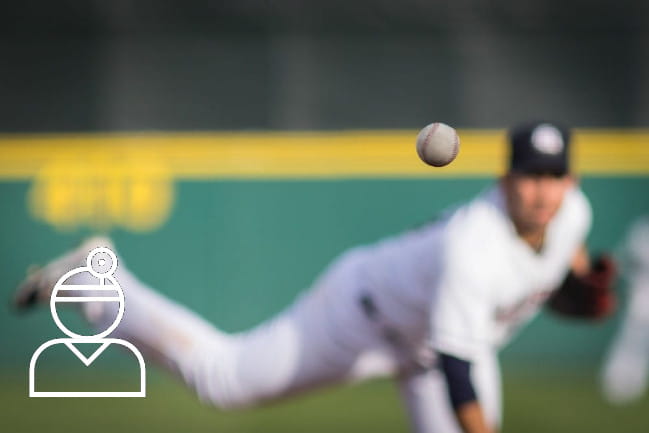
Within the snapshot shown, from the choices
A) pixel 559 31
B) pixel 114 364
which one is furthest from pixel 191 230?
pixel 559 31

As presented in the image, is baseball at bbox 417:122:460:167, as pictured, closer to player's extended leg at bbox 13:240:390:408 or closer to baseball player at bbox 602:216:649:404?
player's extended leg at bbox 13:240:390:408

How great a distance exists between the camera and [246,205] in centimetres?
598

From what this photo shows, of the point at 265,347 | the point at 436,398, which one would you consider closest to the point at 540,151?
the point at 436,398

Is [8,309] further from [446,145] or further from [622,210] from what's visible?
[446,145]

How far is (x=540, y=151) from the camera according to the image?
3211mm

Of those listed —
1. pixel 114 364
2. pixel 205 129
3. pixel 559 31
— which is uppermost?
pixel 559 31

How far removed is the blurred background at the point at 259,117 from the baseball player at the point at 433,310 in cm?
206

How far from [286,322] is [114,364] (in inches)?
92.3

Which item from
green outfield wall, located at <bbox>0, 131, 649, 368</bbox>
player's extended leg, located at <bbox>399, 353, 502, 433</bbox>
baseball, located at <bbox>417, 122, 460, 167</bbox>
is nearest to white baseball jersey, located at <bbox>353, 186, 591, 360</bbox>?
player's extended leg, located at <bbox>399, 353, 502, 433</bbox>

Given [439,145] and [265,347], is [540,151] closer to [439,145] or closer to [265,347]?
[439,145]

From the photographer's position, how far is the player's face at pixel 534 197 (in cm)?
319

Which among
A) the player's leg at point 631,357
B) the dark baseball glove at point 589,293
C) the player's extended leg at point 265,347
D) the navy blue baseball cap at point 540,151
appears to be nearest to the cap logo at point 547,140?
the navy blue baseball cap at point 540,151

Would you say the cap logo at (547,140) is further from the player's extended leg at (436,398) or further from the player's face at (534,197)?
the player's extended leg at (436,398)

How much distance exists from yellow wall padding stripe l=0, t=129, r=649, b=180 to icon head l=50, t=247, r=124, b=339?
1.79m
